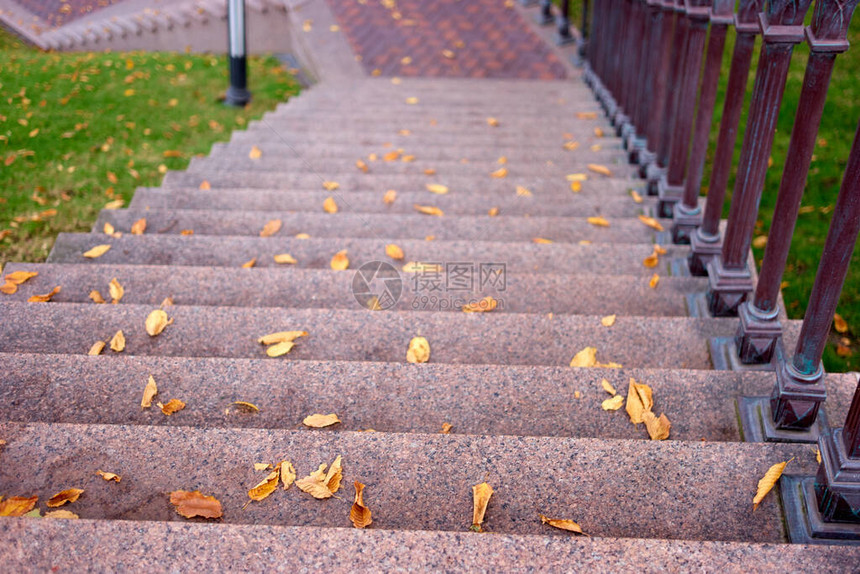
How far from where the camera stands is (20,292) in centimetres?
239

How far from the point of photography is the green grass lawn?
4.21m

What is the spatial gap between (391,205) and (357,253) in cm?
81

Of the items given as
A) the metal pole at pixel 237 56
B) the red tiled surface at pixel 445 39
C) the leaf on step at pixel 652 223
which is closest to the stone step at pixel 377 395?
the leaf on step at pixel 652 223

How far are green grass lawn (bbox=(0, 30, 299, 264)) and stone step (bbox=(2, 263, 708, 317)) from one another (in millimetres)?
1417

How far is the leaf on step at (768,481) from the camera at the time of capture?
1.45 metres

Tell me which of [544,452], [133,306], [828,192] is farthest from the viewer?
[828,192]

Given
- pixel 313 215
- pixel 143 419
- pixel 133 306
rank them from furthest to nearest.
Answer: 1. pixel 313 215
2. pixel 133 306
3. pixel 143 419

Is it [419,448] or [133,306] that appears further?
[133,306]

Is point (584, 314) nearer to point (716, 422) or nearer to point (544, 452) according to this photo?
point (716, 422)

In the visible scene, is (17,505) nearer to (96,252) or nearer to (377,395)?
(377,395)

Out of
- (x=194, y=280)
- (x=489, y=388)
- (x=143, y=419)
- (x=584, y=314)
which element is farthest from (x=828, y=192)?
(x=143, y=419)

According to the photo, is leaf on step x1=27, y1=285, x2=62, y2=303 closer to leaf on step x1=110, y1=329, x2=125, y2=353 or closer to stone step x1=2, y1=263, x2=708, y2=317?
stone step x1=2, y1=263, x2=708, y2=317

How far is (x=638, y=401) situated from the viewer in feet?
5.81

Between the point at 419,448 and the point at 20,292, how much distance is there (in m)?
1.65
